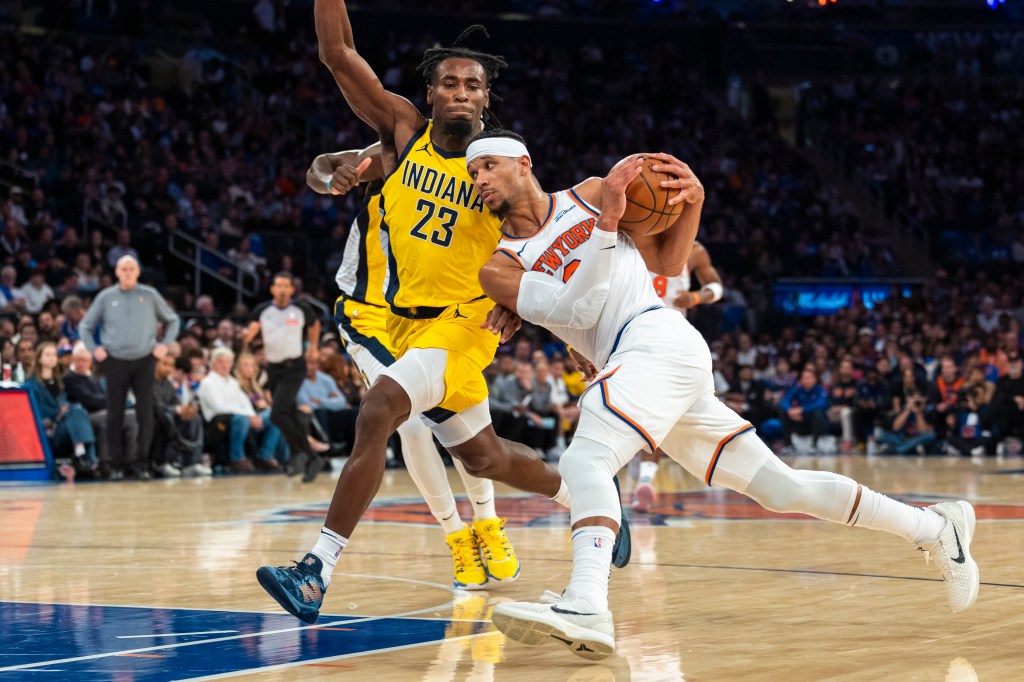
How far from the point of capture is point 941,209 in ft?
91.3

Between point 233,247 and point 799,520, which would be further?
point 233,247

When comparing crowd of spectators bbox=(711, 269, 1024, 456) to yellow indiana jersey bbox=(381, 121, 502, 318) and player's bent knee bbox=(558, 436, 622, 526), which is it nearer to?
yellow indiana jersey bbox=(381, 121, 502, 318)

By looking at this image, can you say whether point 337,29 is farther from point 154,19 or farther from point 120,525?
point 154,19

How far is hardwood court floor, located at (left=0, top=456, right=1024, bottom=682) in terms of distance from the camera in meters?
4.04

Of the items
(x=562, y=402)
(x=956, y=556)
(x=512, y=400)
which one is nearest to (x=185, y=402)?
(x=512, y=400)

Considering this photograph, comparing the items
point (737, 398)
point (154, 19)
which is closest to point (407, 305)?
point (737, 398)

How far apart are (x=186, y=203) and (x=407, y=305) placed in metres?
15.8

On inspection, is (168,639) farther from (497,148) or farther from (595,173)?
(595,173)

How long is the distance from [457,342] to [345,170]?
84 centimetres

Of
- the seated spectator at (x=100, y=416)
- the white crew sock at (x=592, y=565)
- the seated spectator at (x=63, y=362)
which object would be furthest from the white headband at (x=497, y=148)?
the seated spectator at (x=63, y=362)

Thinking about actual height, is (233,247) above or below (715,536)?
above

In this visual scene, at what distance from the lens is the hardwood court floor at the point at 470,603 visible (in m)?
4.04

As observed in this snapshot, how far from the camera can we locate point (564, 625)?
3924mm

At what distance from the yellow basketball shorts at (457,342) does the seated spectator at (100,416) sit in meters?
8.07
